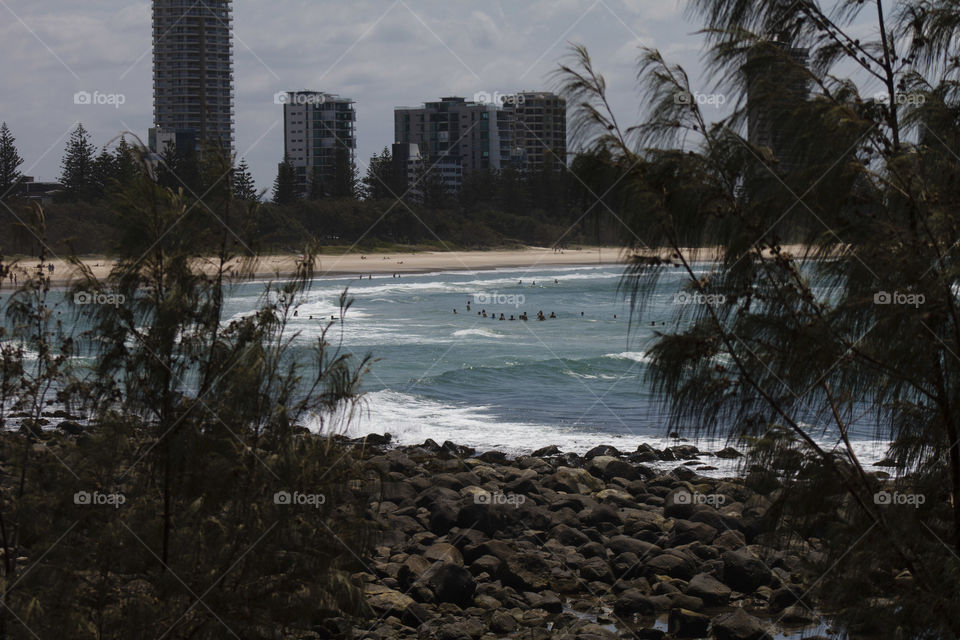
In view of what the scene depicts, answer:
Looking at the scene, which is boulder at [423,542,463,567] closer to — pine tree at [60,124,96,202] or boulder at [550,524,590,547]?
boulder at [550,524,590,547]

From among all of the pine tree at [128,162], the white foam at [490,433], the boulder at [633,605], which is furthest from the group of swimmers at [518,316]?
the pine tree at [128,162]

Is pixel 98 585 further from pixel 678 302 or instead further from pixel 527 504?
pixel 527 504

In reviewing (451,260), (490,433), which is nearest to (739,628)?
(490,433)

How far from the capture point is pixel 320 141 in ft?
360

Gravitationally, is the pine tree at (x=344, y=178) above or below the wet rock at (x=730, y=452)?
above

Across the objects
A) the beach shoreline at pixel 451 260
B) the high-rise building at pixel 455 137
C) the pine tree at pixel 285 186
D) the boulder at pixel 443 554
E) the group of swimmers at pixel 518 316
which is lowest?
the boulder at pixel 443 554

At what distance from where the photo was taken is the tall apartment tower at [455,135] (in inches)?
4867

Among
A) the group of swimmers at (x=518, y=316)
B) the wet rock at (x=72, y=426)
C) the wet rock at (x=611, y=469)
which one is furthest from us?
the group of swimmers at (x=518, y=316)

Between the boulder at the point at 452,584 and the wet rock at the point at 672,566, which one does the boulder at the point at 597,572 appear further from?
the boulder at the point at 452,584

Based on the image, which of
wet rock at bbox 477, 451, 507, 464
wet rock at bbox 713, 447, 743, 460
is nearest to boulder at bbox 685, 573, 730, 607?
wet rock at bbox 713, 447, 743, 460

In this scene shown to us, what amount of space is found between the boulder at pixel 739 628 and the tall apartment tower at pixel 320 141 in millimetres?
90237

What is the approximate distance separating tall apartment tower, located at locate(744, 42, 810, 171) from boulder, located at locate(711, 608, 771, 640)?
5596 millimetres

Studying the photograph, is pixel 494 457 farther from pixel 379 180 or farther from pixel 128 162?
pixel 379 180

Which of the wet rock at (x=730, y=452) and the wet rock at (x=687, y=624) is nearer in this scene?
the wet rock at (x=730, y=452)
